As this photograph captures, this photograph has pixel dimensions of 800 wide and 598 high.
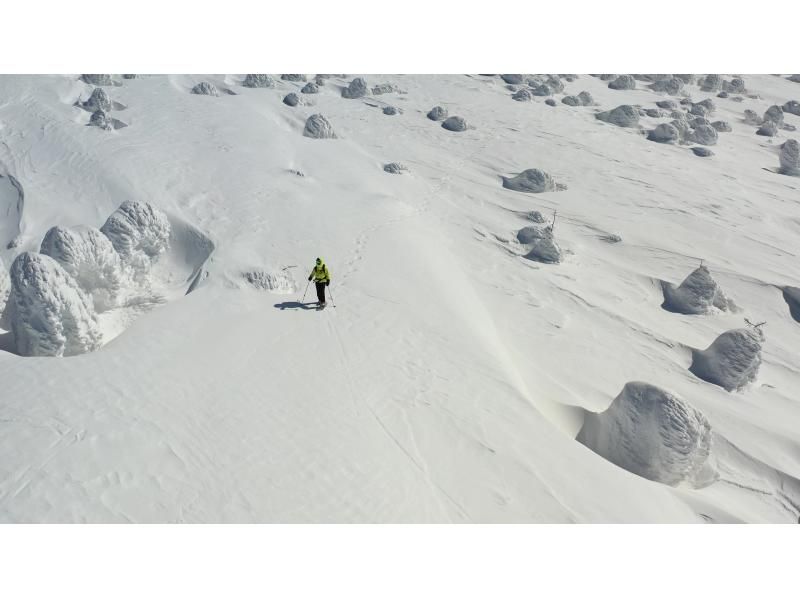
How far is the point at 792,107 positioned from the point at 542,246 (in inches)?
863

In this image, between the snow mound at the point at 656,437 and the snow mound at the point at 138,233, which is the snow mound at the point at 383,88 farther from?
the snow mound at the point at 656,437

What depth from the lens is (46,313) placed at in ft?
21.7

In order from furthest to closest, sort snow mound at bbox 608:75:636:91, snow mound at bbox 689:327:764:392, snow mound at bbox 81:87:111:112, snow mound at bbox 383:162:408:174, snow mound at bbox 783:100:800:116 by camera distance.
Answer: snow mound at bbox 608:75:636:91
snow mound at bbox 783:100:800:116
snow mound at bbox 81:87:111:112
snow mound at bbox 383:162:408:174
snow mound at bbox 689:327:764:392

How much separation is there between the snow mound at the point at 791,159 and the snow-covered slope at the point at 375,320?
4.69 feet

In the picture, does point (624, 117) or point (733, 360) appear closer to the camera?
point (733, 360)

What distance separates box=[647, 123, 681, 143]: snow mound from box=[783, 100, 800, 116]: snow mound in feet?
34.5

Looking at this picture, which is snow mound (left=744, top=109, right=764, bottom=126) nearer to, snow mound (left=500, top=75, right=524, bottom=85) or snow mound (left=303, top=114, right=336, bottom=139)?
snow mound (left=500, top=75, right=524, bottom=85)

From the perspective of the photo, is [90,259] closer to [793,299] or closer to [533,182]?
[533,182]


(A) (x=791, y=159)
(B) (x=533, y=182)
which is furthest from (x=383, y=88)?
(A) (x=791, y=159)

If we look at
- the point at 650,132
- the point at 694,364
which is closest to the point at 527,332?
the point at 694,364

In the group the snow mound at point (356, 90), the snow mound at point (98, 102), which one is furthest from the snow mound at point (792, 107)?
the snow mound at point (98, 102)

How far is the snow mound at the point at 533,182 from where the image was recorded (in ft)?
46.8

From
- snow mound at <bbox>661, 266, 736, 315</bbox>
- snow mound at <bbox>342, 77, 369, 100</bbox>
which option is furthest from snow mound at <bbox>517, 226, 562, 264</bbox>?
snow mound at <bbox>342, 77, 369, 100</bbox>

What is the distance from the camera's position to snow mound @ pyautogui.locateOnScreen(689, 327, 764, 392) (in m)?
8.38
